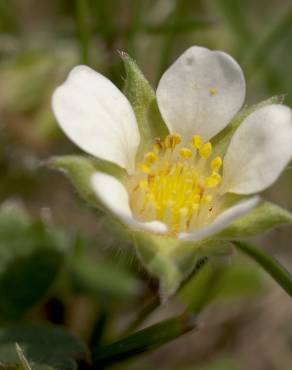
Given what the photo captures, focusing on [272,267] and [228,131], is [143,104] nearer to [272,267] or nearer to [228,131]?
[228,131]

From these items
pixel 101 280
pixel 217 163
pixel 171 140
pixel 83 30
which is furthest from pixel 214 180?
pixel 83 30

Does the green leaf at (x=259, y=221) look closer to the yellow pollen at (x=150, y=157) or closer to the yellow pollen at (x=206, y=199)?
the yellow pollen at (x=206, y=199)

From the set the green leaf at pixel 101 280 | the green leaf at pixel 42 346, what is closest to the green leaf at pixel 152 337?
the green leaf at pixel 42 346

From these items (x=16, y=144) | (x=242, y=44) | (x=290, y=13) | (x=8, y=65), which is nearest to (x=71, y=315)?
(x=16, y=144)

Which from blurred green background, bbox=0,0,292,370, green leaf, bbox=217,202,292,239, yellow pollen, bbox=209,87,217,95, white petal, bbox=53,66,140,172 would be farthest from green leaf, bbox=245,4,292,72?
green leaf, bbox=217,202,292,239

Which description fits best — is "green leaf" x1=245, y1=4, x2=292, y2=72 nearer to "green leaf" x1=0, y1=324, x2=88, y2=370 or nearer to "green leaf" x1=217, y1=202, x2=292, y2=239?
"green leaf" x1=217, y1=202, x2=292, y2=239
